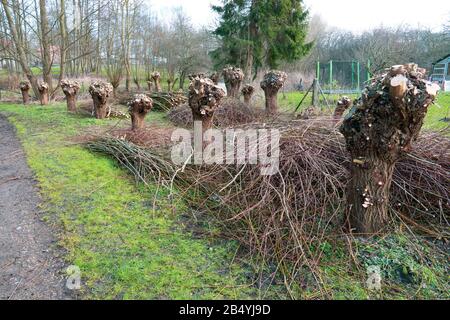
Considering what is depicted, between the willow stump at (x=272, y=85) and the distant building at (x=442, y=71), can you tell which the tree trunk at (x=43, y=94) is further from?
the distant building at (x=442, y=71)

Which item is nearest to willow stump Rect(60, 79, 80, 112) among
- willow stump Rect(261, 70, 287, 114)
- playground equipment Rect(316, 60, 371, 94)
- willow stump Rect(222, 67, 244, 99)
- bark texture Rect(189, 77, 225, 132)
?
willow stump Rect(222, 67, 244, 99)

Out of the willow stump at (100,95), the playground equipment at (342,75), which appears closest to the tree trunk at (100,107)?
the willow stump at (100,95)

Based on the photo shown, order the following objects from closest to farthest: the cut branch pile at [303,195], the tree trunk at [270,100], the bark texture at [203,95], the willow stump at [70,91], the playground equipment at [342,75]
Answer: the cut branch pile at [303,195]
the bark texture at [203,95]
the tree trunk at [270,100]
the willow stump at [70,91]
the playground equipment at [342,75]

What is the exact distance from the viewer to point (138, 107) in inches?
250

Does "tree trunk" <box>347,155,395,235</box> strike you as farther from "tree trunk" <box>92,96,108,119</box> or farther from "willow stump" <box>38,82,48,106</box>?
"willow stump" <box>38,82,48,106</box>

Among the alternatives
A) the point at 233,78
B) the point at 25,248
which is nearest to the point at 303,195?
the point at 25,248

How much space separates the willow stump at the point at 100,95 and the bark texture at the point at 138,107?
2.55 metres

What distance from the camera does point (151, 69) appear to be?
80.8 feet

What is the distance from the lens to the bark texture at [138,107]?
627 centimetres

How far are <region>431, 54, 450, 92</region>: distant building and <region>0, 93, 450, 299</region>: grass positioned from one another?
26146mm

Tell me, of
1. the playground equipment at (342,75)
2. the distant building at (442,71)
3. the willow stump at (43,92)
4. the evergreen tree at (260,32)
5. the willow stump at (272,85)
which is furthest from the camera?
the distant building at (442,71)

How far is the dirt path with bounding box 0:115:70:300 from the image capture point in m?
2.42
